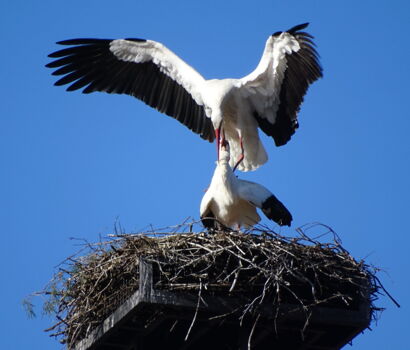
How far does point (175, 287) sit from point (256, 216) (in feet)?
8.13

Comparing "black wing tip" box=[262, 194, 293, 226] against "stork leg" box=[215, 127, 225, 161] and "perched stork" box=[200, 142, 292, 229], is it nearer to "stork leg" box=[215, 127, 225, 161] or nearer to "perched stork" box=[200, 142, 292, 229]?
"perched stork" box=[200, 142, 292, 229]

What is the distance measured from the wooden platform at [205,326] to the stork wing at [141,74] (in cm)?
396

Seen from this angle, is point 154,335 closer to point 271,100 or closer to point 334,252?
point 334,252

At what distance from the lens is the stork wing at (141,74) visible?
11914 mm

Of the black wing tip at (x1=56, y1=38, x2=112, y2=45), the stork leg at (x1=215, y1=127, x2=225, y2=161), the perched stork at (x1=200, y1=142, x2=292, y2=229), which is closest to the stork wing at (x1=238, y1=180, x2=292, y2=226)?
the perched stork at (x1=200, y1=142, x2=292, y2=229)

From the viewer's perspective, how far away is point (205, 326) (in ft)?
26.3

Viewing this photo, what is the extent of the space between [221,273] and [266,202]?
1864 mm

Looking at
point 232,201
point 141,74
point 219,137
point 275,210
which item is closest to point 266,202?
point 275,210

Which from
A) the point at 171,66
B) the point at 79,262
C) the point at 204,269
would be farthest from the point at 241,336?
the point at 171,66

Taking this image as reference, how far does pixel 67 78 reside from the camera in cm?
1188

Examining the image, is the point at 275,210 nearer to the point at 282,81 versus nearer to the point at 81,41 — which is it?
the point at 282,81

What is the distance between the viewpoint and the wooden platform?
25.2ft

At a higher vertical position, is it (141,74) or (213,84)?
(141,74)

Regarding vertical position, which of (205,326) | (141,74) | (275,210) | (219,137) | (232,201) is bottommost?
(205,326)
